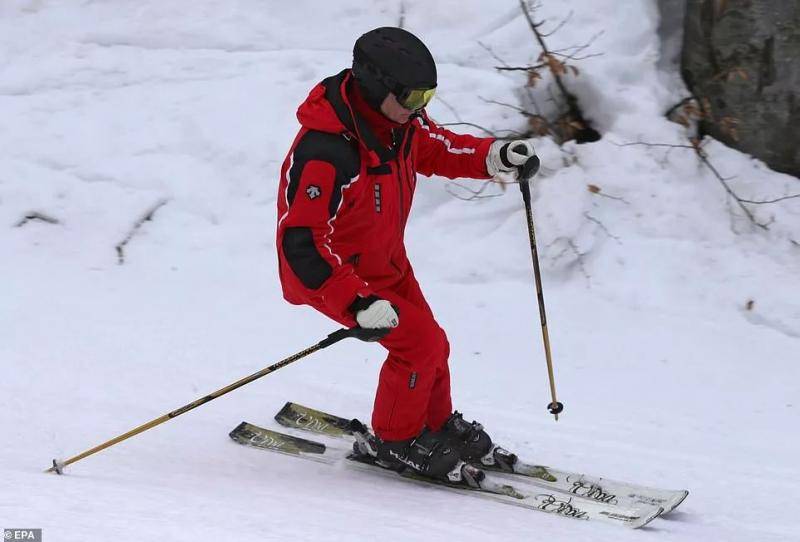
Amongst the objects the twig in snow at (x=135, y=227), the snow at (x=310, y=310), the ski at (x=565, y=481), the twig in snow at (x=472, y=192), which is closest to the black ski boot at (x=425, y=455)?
the snow at (x=310, y=310)

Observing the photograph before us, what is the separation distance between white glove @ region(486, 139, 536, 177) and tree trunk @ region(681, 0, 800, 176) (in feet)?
10.1

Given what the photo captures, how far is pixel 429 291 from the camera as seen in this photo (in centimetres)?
625

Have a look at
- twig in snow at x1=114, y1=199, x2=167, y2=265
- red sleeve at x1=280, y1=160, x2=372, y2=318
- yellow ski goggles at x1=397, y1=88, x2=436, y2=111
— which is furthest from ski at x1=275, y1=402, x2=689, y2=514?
twig in snow at x1=114, y1=199, x2=167, y2=265

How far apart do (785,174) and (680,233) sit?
3.09ft

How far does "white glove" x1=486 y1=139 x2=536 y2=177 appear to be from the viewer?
4.11m

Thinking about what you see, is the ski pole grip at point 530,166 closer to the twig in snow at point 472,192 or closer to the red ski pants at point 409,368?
the red ski pants at point 409,368

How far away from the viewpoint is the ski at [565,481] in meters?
3.77

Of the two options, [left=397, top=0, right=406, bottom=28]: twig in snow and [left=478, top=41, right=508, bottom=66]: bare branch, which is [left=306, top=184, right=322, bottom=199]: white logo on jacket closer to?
→ [left=478, top=41, right=508, bottom=66]: bare branch

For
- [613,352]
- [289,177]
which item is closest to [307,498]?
[289,177]

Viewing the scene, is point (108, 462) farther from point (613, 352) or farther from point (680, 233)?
point (680, 233)

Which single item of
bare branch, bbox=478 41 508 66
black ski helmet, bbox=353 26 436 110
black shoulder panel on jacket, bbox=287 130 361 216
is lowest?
black shoulder panel on jacket, bbox=287 130 361 216

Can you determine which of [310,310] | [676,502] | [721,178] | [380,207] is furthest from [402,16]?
[676,502]

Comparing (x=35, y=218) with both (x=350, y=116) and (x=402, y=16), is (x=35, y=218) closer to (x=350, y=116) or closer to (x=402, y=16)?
(x=402, y=16)
